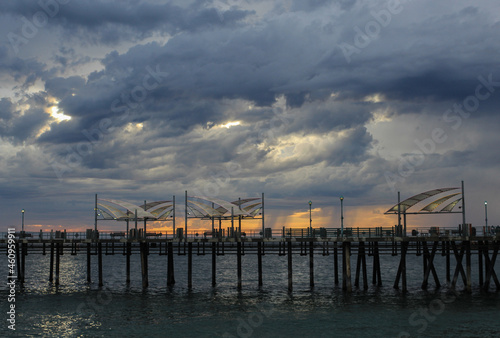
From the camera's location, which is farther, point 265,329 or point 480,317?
point 480,317

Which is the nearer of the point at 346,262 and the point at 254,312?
the point at 254,312

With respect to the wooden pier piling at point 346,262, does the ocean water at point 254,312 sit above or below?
below

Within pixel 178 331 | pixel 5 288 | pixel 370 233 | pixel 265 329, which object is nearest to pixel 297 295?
pixel 370 233

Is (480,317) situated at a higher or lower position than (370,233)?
lower

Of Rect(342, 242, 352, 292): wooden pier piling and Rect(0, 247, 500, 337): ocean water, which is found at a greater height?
Rect(342, 242, 352, 292): wooden pier piling

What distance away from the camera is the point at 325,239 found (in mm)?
47219

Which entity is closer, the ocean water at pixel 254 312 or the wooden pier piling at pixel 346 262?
the ocean water at pixel 254 312

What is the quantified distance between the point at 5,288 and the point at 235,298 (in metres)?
27.1

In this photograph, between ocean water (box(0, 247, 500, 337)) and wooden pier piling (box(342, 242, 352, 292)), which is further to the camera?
wooden pier piling (box(342, 242, 352, 292))

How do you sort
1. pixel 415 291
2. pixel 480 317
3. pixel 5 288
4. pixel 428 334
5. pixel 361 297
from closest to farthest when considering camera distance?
pixel 428 334 → pixel 480 317 → pixel 361 297 → pixel 415 291 → pixel 5 288

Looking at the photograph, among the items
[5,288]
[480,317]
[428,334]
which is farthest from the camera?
[5,288]

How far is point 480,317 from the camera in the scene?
38000mm

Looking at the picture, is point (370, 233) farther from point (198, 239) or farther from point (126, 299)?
point (126, 299)

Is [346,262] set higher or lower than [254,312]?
higher
